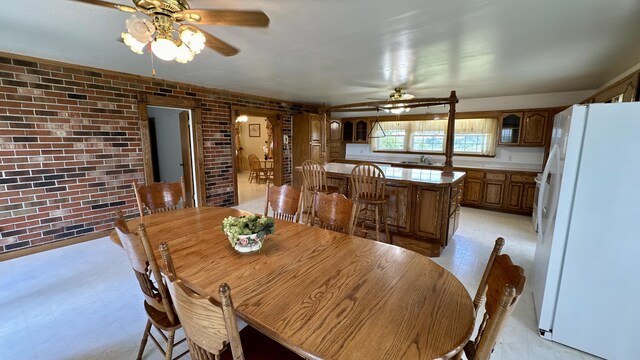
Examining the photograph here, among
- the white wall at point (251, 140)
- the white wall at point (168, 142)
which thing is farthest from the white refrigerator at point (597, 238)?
the white wall at point (251, 140)

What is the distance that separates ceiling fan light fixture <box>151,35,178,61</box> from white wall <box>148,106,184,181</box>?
3.94 metres

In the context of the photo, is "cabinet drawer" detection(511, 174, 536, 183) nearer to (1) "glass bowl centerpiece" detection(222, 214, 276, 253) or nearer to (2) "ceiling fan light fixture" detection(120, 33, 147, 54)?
(1) "glass bowl centerpiece" detection(222, 214, 276, 253)

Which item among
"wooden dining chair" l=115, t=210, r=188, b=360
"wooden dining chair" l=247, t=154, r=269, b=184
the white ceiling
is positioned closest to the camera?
"wooden dining chair" l=115, t=210, r=188, b=360

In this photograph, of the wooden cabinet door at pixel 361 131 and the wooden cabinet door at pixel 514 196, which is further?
the wooden cabinet door at pixel 361 131

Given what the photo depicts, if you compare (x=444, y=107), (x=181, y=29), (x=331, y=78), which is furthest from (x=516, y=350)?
Answer: (x=444, y=107)

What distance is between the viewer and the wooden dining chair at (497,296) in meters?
0.77

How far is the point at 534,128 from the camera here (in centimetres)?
472

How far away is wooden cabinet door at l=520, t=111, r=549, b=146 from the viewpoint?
463 cm

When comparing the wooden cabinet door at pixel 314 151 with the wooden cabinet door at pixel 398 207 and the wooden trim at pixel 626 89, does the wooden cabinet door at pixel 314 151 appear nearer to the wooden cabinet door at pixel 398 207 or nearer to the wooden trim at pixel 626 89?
the wooden cabinet door at pixel 398 207

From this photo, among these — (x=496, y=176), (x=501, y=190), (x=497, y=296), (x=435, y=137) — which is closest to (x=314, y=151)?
(x=435, y=137)

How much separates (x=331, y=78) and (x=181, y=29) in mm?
2456

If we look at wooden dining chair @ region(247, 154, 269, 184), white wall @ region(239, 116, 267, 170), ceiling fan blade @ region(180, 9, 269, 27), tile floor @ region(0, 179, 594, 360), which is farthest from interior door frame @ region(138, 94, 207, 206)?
white wall @ region(239, 116, 267, 170)

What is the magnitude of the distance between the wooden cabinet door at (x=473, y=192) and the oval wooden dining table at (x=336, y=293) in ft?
14.7

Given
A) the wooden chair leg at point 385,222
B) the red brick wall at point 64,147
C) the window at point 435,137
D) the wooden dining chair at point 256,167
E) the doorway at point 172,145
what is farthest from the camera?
the wooden dining chair at point 256,167
